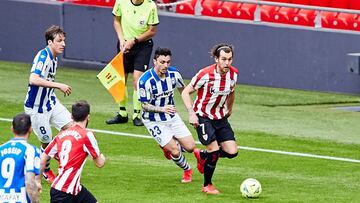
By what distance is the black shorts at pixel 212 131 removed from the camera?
1530cm

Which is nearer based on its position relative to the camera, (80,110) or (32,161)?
(32,161)

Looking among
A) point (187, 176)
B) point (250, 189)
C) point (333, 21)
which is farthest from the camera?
point (333, 21)

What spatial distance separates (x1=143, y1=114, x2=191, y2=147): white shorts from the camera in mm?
15766

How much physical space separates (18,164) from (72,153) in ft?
3.81

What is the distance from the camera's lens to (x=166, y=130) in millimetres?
15805

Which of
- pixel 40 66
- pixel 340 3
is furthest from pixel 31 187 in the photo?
pixel 340 3

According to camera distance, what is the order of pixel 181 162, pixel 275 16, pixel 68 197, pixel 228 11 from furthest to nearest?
1. pixel 228 11
2. pixel 275 16
3. pixel 181 162
4. pixel 68 197

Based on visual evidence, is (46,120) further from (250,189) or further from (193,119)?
(250,189)

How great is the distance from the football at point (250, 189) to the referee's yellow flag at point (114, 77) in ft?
15.0

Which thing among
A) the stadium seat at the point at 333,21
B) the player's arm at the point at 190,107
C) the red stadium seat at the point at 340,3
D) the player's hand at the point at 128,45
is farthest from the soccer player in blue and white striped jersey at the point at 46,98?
the red stadium seat at the point at 340,3

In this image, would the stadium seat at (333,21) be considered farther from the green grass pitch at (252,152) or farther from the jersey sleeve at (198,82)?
the jersey sleeve at (198,82)

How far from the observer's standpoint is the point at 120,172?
16.3 metres

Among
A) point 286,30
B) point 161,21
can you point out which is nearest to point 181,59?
point 161,21

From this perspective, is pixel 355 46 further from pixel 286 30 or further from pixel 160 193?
pixel 160 193
